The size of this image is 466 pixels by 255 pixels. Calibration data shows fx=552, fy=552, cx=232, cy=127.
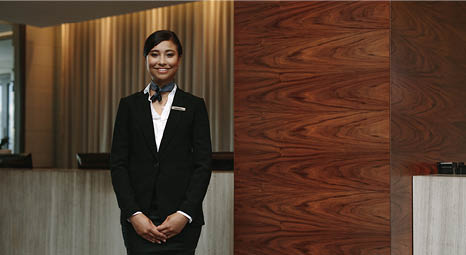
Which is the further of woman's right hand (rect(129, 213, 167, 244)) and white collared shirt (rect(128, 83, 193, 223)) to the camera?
white collared shirt (rect(128, 83, 193, 223))

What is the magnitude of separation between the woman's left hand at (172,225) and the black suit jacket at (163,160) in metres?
0.03

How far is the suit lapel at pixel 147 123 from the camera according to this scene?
196cm

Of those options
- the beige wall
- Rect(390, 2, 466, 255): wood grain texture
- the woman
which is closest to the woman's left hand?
the woman

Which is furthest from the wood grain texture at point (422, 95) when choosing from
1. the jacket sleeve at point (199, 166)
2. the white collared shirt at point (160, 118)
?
the white collared shirt at point (160, 118)

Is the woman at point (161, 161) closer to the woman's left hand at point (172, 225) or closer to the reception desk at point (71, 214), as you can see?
the woman's left hand at point (172, 225)

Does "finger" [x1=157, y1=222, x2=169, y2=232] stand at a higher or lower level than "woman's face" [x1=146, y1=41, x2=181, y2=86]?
lower

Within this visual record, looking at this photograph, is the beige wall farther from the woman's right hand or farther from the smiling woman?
the woman's right hand

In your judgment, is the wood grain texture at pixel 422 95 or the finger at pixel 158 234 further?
the wood grain texture at pixel 422 95

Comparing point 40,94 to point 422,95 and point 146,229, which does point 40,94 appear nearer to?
point 422,95

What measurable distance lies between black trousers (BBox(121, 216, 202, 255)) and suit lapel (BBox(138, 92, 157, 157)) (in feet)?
0.84

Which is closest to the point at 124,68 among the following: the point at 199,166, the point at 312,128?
the point at 312,128

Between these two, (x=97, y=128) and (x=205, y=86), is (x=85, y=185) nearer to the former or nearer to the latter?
(x=205, y=86)

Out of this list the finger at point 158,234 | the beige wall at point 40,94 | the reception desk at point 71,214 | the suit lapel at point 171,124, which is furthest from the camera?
the beige wall at point 40,94

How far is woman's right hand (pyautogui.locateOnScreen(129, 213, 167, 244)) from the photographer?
1.85 meters
